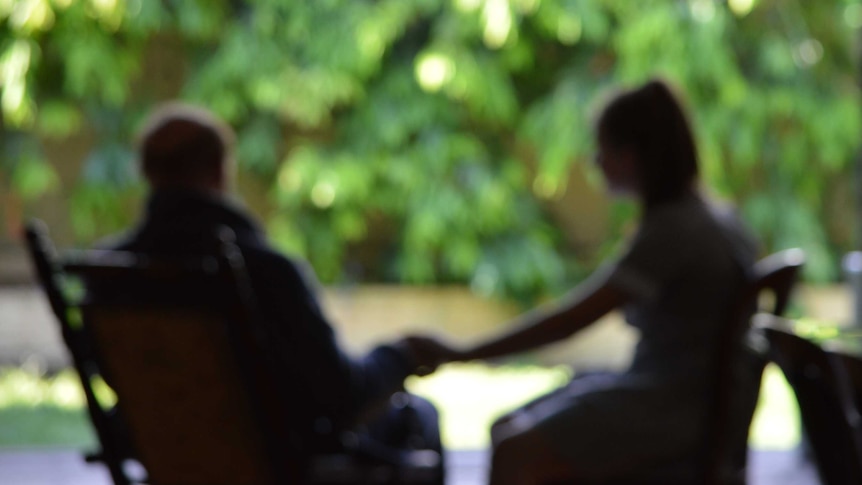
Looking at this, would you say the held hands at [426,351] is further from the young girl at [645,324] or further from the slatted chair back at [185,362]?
the slatted chair back at [185,362]

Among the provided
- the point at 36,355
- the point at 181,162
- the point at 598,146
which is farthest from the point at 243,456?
the point at 36,355

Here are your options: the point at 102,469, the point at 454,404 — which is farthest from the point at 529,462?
the point at 454,404

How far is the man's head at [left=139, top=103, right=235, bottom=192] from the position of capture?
2566mm

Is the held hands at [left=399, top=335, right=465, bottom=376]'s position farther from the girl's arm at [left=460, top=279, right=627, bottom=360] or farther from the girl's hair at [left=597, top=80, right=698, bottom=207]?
the girl's hair at [left=597, top=80, right=698, bottom=207]

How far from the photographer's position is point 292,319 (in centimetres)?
247

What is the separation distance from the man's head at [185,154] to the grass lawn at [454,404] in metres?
2.23

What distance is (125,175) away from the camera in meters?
7.97

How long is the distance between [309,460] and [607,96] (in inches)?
31.6

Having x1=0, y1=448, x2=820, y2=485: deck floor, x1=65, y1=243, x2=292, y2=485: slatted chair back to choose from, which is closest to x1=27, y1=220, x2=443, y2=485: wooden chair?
x1=65, y1=243, x2=292, y2=485: slatted chair back

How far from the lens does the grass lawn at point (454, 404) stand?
5.50m

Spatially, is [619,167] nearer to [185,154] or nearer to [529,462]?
[529,462]

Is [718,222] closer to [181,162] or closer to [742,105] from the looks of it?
[181,162]

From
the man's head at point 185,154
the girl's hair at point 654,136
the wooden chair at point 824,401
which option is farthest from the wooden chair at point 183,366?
the wooden chair at point 824,401

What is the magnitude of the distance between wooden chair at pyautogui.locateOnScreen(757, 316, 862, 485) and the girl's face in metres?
0.73
